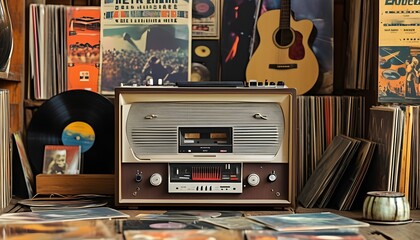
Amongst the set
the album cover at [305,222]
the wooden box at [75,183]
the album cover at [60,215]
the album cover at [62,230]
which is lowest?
the album cover at [62,230]

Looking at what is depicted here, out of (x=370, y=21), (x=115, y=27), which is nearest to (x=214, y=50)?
(x=115, y=27)

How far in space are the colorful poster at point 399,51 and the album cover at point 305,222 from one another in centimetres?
52

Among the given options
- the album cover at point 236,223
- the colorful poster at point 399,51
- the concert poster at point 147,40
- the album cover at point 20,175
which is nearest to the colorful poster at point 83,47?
the concert poster at point 147,40

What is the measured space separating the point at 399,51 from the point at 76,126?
1086mm

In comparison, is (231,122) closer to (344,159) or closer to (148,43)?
(344,159)

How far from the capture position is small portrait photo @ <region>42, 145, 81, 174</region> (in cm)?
245

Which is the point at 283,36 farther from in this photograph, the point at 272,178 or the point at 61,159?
the point at 61,159

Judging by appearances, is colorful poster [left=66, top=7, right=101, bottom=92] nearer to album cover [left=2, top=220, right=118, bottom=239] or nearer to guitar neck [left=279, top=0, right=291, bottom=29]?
guitar neck [left=279, top=0, right=291, bottom=29]

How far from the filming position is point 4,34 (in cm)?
229

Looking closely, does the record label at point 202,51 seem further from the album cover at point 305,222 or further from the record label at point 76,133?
the album cover at point 305,222

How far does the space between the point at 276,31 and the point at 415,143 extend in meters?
0.68

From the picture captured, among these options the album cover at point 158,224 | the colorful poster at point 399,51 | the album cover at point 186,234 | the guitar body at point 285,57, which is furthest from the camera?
the guitar body at point 285,57

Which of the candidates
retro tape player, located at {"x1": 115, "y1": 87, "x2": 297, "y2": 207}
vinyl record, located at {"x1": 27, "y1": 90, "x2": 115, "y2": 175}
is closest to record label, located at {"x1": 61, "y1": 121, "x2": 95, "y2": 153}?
vinyl record, located at {"x1": 27, "y1": 90, "x2": 115, "y2": 175}

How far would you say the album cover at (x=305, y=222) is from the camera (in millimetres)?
1824
